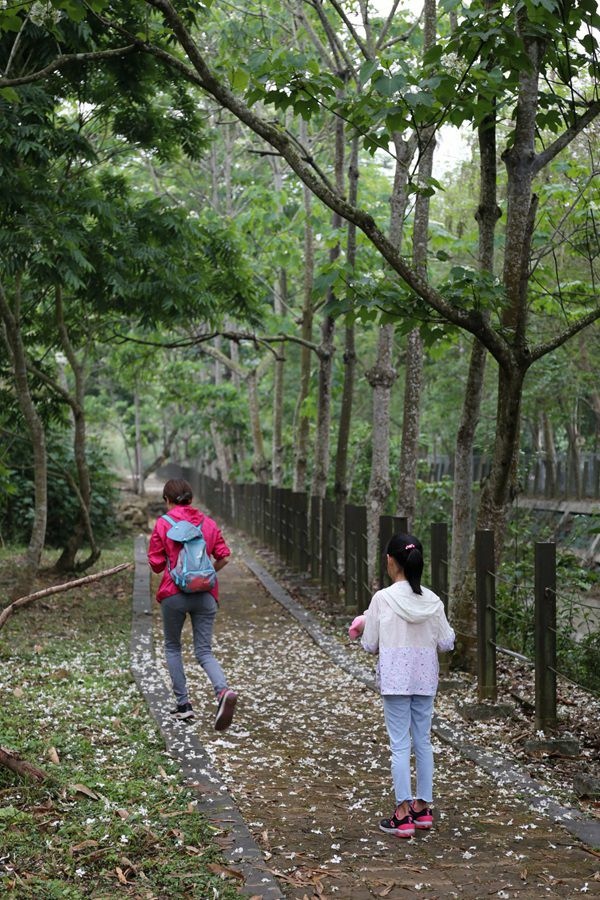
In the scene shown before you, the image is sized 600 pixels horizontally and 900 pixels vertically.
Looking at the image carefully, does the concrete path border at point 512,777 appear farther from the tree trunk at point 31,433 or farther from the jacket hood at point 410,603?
the tree trunk at point 31,433

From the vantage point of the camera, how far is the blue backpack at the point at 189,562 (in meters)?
7.01

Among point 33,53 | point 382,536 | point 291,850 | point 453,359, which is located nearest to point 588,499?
point 453,359

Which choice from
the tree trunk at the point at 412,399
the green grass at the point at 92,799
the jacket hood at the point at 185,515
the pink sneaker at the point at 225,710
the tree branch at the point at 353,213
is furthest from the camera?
the tree trunk at the point at 412,399

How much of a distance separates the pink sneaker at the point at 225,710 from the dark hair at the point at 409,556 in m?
1.96

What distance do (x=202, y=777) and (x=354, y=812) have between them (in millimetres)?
908

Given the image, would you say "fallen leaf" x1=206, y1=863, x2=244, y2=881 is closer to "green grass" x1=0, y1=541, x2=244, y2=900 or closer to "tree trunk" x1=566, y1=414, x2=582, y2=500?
"green grass" x1=0, y1=541, x2=244, y2=900

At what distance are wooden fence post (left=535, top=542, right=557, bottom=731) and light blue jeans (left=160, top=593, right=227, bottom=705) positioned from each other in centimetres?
215

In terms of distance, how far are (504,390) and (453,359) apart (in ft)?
67.4

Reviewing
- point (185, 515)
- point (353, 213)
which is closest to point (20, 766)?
point (185, 515)

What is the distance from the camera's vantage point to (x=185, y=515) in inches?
283

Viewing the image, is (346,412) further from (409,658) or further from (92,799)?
(92,799)

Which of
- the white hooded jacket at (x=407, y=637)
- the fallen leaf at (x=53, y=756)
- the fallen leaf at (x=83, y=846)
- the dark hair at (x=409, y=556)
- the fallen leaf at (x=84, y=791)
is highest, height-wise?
the dark hair at (x=409, y=556)

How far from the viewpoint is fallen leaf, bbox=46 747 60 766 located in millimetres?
5656

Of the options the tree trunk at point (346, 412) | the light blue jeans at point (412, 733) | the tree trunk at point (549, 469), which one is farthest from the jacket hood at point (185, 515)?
the tree trunk at point (549, 469)
